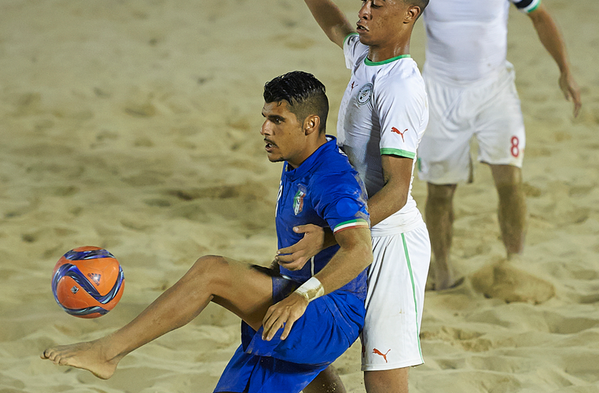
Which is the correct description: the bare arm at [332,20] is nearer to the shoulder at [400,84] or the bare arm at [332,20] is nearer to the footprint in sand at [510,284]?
the shoulder at [400,84]

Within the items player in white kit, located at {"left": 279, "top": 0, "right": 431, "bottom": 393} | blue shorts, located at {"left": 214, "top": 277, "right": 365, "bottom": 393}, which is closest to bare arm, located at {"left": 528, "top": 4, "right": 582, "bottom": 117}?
player in white kit, located at {"left": 279, "top": 0, "right": 431, "bottom": 393}

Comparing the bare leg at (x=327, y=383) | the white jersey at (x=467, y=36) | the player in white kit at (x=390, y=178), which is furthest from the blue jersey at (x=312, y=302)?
the white jersey at (x=467, y=36)

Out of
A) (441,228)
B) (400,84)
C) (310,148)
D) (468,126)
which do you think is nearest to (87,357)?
(310,148)

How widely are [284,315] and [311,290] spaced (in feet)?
0.40

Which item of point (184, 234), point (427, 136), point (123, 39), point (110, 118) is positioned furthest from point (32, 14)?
point (427, 136)

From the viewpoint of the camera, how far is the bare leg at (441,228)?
172 inches

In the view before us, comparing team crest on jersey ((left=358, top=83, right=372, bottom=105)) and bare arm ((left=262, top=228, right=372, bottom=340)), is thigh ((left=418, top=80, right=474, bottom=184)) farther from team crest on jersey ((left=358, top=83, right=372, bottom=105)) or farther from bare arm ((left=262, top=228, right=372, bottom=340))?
bare arm ((left=262, top=228, right=372, bottom=340))

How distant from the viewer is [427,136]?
4.33 m

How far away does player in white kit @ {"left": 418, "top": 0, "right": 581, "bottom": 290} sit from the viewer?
4090 mm

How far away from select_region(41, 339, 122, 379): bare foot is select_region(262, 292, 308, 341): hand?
516 mm

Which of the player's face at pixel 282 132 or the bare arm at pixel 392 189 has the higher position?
the player's face at pixel 282 132

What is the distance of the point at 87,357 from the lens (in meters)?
2.14

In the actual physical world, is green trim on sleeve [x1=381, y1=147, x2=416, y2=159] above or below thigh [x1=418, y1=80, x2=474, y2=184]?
above

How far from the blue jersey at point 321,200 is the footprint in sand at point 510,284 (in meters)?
2.02
